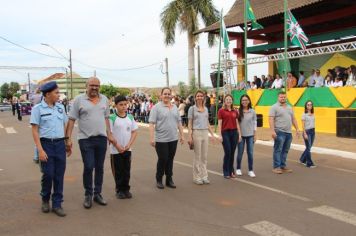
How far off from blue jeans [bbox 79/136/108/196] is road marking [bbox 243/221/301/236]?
2.26m

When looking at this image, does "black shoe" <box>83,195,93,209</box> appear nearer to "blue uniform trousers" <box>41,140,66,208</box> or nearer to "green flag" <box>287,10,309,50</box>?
"blue uniform trousers" <box>41,140,66,208</box>

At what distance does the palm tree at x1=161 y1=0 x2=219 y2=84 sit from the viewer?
100 ft

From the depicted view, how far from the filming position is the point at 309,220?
17.6 ft

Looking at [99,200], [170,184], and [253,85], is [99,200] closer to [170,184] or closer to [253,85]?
[170,184]

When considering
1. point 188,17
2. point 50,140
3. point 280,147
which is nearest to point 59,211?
point 50,140

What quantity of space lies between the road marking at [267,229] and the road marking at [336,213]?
36.2 inches

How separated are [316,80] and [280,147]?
10969 millimetres

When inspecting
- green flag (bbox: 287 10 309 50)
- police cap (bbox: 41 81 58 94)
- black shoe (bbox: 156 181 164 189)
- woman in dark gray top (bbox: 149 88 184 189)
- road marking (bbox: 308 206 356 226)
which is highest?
green flag (bbox: 287 10 309 50)

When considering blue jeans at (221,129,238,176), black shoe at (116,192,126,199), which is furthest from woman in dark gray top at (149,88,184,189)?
blue jeans at (221,129,238,176)

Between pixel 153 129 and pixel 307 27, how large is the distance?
19676 mm

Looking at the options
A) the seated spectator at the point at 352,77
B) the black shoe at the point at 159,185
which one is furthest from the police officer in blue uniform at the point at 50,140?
the seated spectator at the point at 352,77

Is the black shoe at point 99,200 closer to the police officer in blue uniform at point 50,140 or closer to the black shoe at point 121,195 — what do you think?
the black shoe at point 121,195

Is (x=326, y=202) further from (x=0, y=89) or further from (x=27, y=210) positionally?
(x=0, y=89)

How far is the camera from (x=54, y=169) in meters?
5.62
